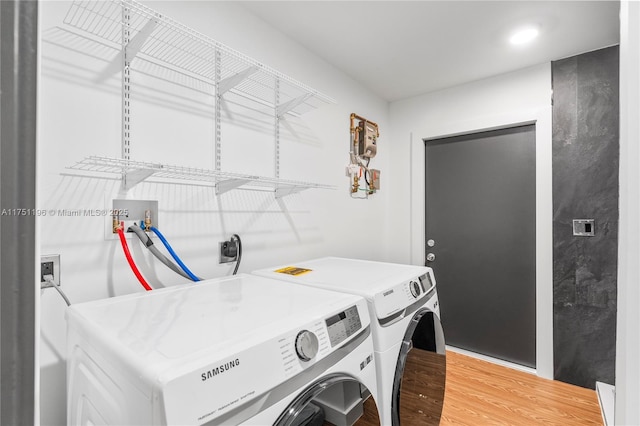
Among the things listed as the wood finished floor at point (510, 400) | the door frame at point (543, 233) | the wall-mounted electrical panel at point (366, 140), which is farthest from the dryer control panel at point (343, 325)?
the door frame at point (543, 233)

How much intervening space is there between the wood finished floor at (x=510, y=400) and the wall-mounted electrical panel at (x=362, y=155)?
1.58 meters

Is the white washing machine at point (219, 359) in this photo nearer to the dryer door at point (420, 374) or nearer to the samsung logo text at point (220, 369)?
the samsung logo text at point (220, 369)

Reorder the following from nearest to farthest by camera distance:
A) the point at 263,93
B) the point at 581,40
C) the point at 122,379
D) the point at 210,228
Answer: the point at 122,379
the point at 210,228
the point at 263,93
the point at 581,40

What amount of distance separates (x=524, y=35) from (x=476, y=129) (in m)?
0.76

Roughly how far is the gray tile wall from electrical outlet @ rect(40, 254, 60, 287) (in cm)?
285

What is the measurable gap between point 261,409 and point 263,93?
1582 mm

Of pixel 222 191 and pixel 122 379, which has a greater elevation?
pixel 222 191

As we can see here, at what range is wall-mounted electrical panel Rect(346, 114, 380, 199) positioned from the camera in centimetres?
256

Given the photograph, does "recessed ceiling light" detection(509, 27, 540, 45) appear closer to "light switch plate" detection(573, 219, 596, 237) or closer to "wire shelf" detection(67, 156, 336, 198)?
"light switch plate" detection(573, 219, 596, 237)

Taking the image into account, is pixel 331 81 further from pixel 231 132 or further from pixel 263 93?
pixel 231 132

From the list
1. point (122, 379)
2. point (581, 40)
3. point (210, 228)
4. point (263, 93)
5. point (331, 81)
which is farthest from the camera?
point (331, 81)

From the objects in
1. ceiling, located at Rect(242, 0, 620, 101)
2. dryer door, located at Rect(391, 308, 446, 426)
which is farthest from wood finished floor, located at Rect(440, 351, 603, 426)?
ceiling, located at Rect(242, 0, 620, 101)

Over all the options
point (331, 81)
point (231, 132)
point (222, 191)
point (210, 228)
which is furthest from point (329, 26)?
point (210, 228)

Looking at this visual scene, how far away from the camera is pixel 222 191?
155 centimetres
